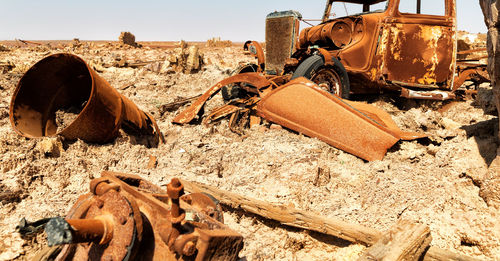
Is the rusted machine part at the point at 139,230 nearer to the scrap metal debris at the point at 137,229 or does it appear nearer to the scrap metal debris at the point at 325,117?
the scrap metal debris at the point at 137,229

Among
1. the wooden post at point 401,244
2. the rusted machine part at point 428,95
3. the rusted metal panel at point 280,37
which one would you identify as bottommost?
the wooden post at point 401,244

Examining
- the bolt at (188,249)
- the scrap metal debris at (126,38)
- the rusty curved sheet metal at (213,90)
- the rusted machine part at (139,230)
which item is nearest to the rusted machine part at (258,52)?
the rusty curved sheet metal at (213,90)

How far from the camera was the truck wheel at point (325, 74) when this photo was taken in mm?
4105

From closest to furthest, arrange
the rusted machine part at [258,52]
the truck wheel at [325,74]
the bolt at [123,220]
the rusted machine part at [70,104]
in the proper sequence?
the bolt at [123,220] < the rusted machine part at [70,104] < the truck wheel at [325,74] < the rusted machine part at [258,52]

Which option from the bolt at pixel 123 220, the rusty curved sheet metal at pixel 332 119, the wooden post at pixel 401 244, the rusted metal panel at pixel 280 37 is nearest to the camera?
the bolt at pixel 123 220

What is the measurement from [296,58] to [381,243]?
3364 mm

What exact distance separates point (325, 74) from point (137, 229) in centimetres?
365

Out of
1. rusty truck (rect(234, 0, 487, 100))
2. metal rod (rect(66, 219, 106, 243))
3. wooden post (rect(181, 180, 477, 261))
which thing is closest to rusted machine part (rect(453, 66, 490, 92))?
rusty truck (rect(234, 0, 487, 100))

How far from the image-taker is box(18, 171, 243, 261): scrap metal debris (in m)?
1.34

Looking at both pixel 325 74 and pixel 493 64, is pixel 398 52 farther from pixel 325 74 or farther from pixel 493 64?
pixel 493 64

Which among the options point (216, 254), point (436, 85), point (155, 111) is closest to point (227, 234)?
point (216, 254)

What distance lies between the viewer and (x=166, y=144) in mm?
4105

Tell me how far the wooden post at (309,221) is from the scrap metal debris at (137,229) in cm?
94

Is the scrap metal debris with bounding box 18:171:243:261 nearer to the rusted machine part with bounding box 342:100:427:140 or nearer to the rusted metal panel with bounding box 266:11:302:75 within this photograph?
the rusted machine part with bounding box 342:100:427:140
